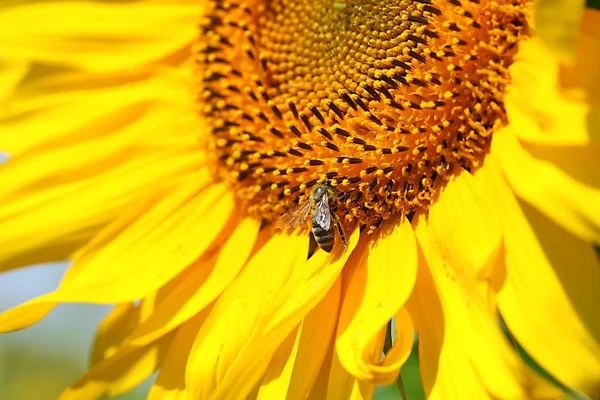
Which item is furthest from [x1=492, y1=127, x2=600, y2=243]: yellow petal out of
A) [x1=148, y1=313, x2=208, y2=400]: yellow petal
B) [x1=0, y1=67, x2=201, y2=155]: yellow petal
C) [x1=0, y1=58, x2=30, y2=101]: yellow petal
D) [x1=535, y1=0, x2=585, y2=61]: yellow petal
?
[x1=0, y1=58, x2=30, y2=101]: yellow petal

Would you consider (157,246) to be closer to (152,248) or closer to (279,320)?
(152,248)

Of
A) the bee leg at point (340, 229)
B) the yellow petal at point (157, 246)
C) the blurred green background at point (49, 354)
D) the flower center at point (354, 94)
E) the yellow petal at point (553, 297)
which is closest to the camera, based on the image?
the yellow petal at point (553, 297)

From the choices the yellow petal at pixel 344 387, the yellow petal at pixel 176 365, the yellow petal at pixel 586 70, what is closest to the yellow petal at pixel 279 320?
the yellow petal at pixel 344 387

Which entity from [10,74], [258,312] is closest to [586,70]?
[258,312]

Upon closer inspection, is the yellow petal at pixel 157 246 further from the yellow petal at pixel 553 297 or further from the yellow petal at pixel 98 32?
the yellow petal at pixel 553 297

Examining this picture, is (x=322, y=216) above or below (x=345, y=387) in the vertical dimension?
above

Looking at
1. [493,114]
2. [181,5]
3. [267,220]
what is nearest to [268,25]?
[181,5]

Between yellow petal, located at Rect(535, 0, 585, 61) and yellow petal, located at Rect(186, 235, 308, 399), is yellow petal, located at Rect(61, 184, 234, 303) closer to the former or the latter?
yellow petal, located at Rect(186, 235, 308, 399)
